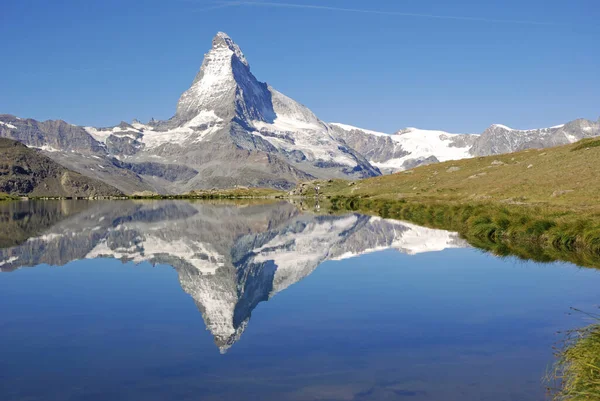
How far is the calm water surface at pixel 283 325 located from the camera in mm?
15078

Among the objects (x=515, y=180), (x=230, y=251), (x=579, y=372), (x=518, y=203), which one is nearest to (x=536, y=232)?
(x=230, y=251)

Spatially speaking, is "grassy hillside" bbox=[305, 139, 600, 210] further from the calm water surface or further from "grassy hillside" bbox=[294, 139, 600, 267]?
the calm water surface

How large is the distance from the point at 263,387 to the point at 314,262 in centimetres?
2661

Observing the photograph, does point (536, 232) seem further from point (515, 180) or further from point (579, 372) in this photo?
point (515, 180)

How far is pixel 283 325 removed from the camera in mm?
21828

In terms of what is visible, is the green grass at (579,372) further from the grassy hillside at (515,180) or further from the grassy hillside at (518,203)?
the grassy hillside at (515,180)

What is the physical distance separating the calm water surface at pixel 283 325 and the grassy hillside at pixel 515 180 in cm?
2730

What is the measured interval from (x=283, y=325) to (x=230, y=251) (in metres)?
27.0

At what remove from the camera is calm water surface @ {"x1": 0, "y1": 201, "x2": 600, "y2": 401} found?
1508cm

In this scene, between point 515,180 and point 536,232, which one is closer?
point 536,232

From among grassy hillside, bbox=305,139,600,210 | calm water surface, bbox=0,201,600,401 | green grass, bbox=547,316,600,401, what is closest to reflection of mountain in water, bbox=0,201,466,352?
calm water surface, bbox=0,201,600,401

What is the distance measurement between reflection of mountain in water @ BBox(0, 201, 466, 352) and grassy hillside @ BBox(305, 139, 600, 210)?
17.4 metres

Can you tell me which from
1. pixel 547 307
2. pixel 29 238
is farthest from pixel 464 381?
pixel 29 238

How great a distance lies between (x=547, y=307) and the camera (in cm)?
2441
